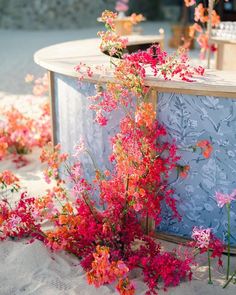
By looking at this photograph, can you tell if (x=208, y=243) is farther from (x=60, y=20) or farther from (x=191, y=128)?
(x=60, y=20)

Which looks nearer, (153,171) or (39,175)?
(153,171)

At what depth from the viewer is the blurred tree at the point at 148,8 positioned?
44.1ft

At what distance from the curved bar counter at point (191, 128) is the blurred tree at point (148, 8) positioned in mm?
10565

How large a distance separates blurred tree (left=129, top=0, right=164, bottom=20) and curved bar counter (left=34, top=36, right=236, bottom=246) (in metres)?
10.6

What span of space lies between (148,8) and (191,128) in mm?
11578

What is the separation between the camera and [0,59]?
26.5 ft

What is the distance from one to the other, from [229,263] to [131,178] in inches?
27.9

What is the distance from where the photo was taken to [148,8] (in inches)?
542

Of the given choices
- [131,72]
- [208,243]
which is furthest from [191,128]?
[208,243]

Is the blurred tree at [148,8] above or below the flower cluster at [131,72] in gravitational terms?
below

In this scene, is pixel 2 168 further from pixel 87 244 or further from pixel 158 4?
pixel 158 4

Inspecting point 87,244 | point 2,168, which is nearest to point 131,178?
point 87,244

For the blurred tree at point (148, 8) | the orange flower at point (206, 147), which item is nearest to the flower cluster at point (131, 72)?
the orange flower at point (206, 147)

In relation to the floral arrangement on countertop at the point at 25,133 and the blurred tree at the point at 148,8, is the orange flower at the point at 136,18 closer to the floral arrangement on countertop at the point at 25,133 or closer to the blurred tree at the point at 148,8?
the floral arrangement on countertop at the point at 25,133
